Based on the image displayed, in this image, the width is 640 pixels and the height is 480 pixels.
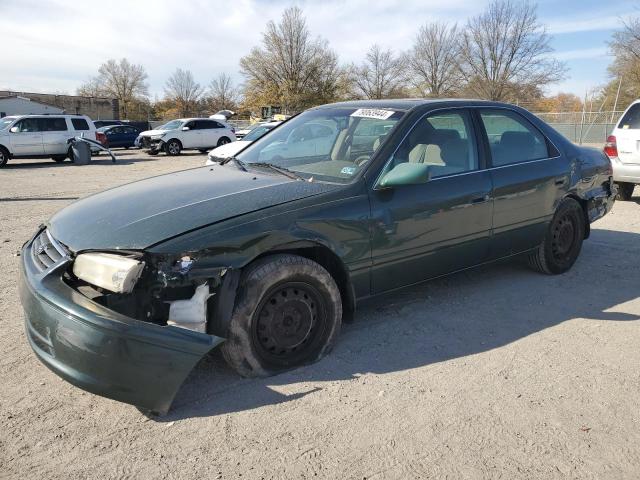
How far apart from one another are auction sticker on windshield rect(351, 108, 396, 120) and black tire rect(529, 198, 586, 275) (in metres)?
1.97

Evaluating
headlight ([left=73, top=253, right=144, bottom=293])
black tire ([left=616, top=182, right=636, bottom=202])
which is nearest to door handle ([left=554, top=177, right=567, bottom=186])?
headlight ([left=73, top=253, right=144, bottom=293])

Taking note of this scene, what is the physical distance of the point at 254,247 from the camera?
2.96m

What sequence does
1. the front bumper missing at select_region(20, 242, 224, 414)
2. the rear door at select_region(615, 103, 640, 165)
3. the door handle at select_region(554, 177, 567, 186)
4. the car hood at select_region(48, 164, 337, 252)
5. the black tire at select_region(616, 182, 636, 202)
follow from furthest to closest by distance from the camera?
the black tire at select_region(616, 182, 636, 202) → the rear door at select_region(615, 103, 640, 165) → the door handle at select_region(554, 177, 567, 186) → the car hood at select_region(48, 164, 337, 252) → the front bumper missing at select_region(20, 242, 224, 414)

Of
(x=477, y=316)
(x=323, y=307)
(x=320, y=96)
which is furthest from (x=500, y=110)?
(x=320, y=96)

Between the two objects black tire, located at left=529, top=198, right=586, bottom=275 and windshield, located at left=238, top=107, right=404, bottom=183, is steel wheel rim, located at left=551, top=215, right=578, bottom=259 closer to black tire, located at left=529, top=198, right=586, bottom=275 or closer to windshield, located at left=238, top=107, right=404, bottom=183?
black tire, located at left=529, top=198, right=586, bottom=275

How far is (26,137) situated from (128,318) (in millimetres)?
19862

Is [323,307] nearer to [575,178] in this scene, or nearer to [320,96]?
[575,178]

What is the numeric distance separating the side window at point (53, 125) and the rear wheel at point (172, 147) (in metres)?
5.17

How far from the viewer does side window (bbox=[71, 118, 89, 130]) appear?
67.1 feet

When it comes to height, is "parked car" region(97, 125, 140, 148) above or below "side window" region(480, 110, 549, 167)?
below

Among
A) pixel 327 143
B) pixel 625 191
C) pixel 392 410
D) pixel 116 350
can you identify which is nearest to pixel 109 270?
pixel 116 350

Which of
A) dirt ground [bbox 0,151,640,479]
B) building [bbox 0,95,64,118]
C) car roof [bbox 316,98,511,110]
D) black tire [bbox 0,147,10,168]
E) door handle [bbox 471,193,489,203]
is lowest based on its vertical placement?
dirt ground [bbox 0,151,640,479]

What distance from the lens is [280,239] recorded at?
3.05m

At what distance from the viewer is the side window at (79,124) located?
67.1 feet
